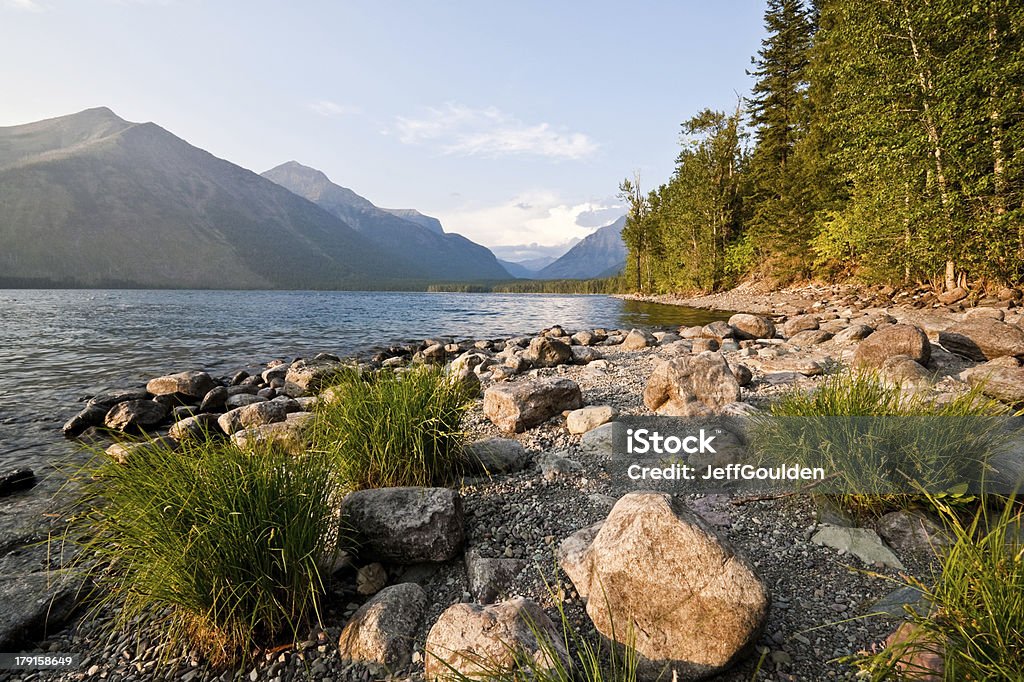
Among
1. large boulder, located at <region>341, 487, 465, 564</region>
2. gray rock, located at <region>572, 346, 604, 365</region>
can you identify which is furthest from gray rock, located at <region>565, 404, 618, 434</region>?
gray rock, located at <region>572, 346, 604, 365</region>

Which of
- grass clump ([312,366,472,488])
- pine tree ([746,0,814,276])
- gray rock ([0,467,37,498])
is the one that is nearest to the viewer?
grass clump ([312,366,472,488])

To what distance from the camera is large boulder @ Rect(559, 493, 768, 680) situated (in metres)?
2.29

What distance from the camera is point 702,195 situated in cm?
4322

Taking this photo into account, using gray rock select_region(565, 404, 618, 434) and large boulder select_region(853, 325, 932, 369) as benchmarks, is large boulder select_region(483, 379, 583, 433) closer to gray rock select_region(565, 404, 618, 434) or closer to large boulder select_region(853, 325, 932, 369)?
gray rock select_region(565, 404, 618, 434)

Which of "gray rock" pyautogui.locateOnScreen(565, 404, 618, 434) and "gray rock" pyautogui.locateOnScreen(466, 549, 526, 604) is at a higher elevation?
"gray rock" pyautogui.locateOnScreen(565, 404, 618, 434)

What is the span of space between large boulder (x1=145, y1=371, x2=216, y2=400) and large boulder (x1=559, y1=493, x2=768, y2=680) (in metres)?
12.3

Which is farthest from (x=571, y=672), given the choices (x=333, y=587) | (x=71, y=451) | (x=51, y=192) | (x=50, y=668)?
(x=51, y=192)

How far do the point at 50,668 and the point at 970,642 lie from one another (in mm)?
5269

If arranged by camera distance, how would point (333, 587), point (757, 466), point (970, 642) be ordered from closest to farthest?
point (970, 642), point (333, 587), point (757, 466)

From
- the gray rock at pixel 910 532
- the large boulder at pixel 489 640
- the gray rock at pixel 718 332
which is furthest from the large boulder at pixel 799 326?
the large boulder at pixel 489 640

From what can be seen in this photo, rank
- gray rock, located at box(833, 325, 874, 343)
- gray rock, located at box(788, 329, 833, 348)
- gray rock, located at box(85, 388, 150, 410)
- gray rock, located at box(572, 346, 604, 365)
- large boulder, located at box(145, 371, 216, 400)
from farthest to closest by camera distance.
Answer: gray rock, located at box(788, 329, 833, 348) → gray rock, located at box(572, 346, 604, 365) → gray rock, located at box(833, 325, 874, 343) → large boulder, located at box(145, 371, 216, 400) → gray rock, located at box(85, 388, 150, 410)

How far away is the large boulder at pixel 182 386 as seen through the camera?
36.2 ft

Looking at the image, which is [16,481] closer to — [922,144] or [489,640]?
[489,640]

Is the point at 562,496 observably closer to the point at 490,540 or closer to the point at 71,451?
the point at 490,540
